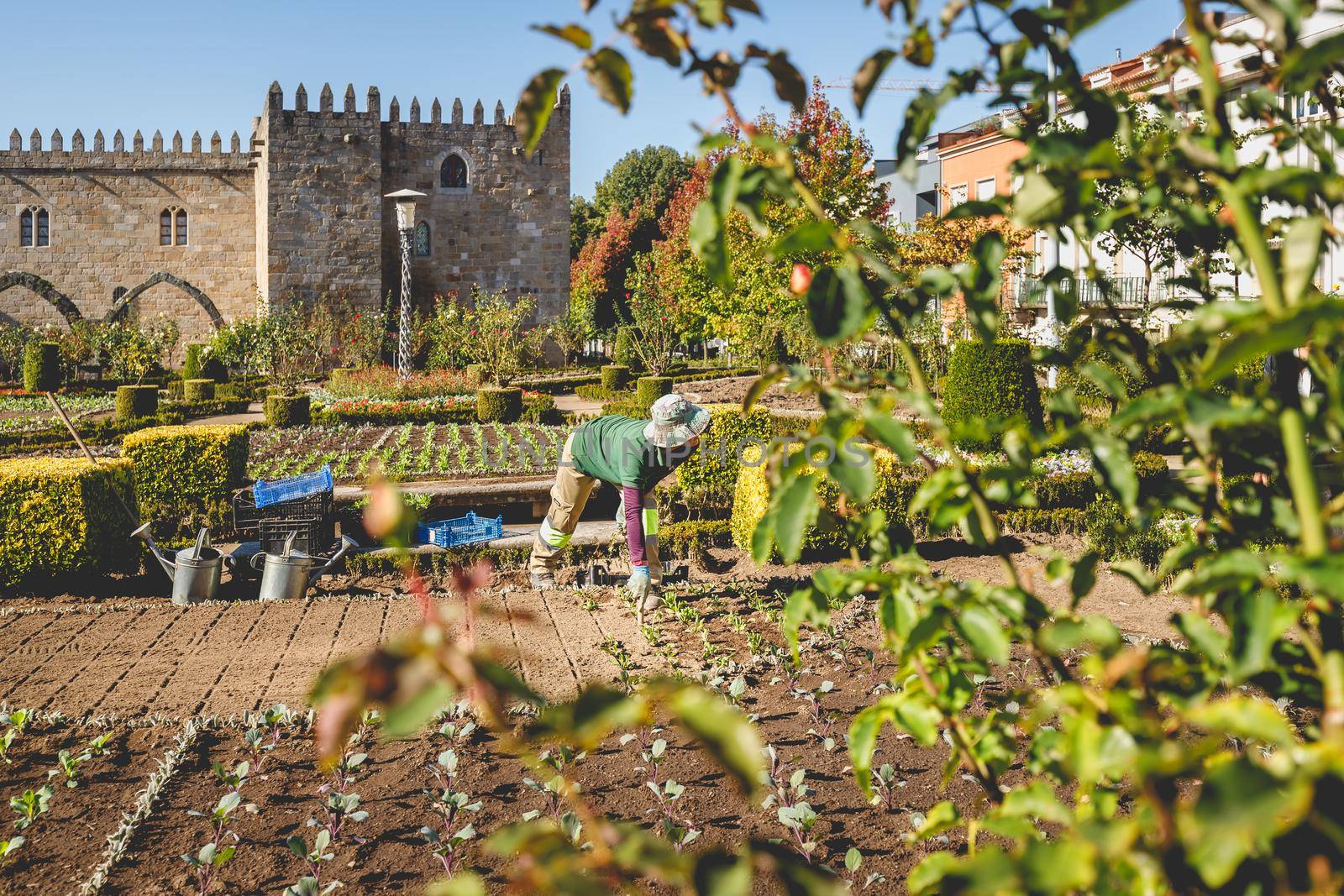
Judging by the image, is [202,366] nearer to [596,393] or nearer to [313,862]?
[596,393]

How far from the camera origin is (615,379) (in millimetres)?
17750

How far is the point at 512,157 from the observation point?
23.8 m

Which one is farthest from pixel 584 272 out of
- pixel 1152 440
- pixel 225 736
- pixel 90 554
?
pixel 225 736

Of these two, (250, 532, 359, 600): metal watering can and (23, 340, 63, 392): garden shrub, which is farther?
(23, 340, 63, 392): garden shrub

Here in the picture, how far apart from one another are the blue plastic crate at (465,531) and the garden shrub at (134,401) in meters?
9.96

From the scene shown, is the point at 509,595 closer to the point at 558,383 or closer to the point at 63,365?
the point at 558,383

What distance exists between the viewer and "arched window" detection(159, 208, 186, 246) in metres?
25.0

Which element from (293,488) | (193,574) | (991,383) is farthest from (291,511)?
(991,383)

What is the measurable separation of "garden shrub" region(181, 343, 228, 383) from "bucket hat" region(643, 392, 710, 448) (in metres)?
16.6

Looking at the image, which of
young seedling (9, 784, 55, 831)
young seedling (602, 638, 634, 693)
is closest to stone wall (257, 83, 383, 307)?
young seedling (602, 638, 634, 693)

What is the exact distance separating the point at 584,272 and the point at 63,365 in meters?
16.0

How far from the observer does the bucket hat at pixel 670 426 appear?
5031mm

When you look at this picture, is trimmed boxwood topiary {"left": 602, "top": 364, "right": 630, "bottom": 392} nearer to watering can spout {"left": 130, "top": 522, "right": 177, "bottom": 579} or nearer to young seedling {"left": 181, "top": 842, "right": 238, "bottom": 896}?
watering can spout {"left": 130, "top": 522, "right": 177, "bottom": 579}

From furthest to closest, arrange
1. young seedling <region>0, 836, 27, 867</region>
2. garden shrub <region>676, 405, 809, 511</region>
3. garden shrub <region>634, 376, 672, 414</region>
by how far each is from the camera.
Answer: garden shrub <region>634, 376, 672, 414</region> < garden shrub <region>676, 405, 809, 511</region> < young seedling <region>0, 836, 27, 867</region>
